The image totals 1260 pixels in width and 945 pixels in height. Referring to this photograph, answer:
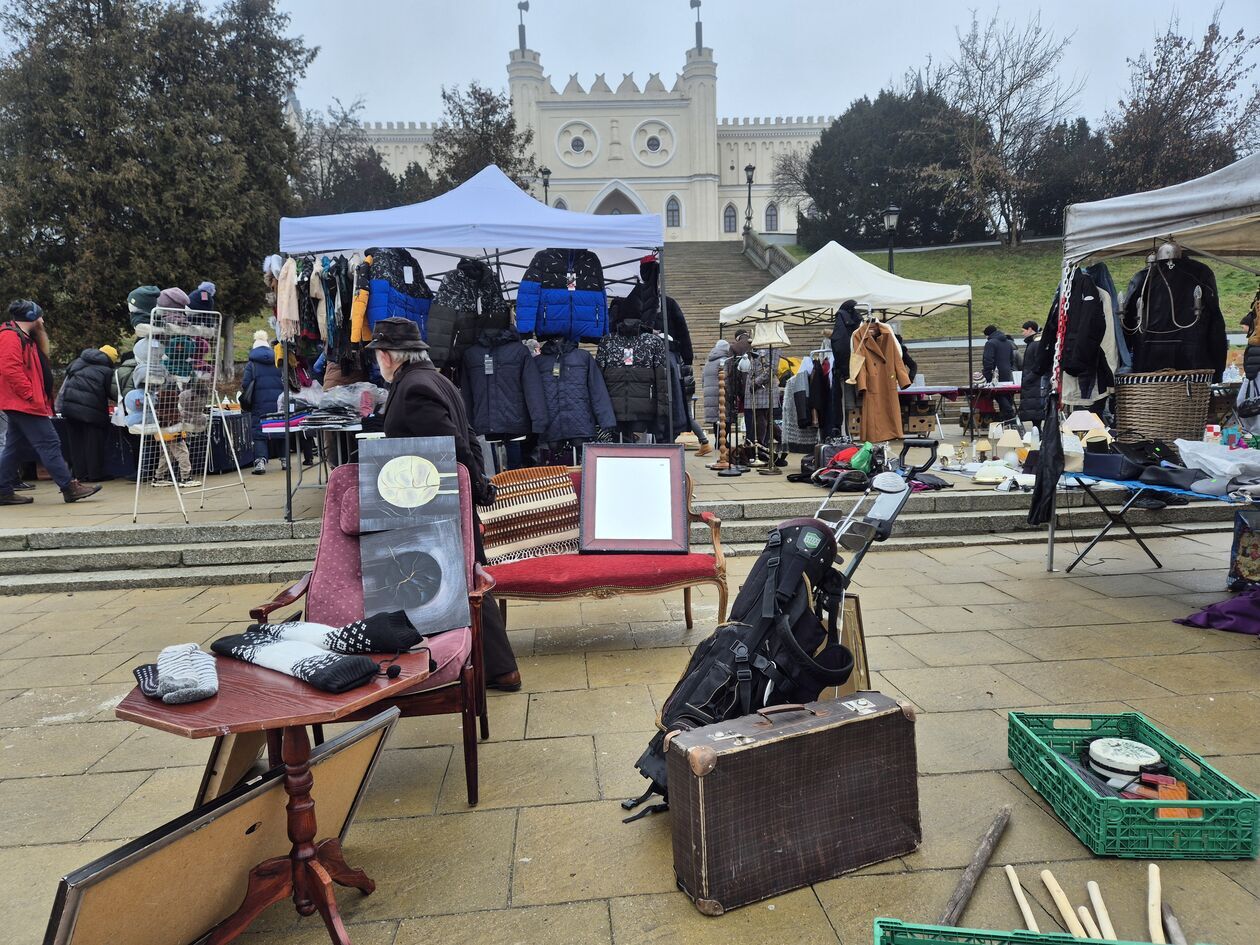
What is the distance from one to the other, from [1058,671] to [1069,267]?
3.09 meters

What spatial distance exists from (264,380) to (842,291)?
8.07m

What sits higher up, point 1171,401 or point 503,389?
point 503,389

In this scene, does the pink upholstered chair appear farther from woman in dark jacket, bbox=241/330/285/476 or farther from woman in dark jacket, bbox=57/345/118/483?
woman in dark jacket, bbox=57/345/118/483

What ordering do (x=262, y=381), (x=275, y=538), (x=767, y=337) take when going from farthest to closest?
(x=767, y=337)
(x=262, y=381)
(x=275, y=538)

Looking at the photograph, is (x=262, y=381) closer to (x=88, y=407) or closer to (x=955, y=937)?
(x=88, y=407)

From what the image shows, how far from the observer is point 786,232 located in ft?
167

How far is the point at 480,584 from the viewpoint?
323 cm

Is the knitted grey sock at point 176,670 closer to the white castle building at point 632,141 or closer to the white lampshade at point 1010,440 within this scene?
the white lampshade at point 1010,440

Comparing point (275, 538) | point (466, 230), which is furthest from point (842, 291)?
point (275, 538)

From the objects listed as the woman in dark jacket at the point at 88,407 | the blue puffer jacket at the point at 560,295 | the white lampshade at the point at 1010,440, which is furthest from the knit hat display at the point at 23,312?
the white lampshade at the point at 1010,440

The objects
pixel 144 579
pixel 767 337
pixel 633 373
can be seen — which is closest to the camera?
pixel 144 579

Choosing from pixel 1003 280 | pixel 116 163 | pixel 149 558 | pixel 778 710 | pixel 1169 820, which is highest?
pixel 116 163

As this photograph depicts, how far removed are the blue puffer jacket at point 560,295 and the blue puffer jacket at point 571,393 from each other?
182mm

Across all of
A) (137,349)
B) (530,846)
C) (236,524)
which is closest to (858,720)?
(530,846)
